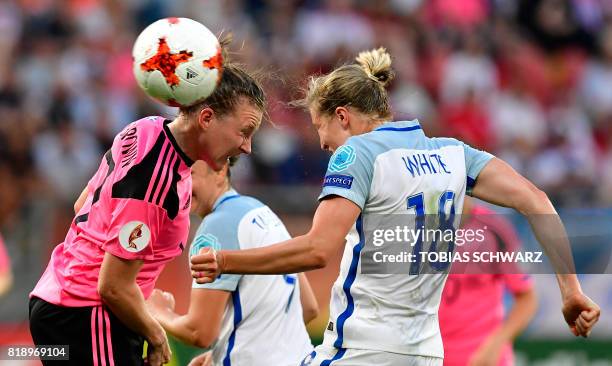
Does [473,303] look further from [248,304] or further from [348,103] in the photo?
[348,103]

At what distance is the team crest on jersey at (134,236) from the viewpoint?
4.44m

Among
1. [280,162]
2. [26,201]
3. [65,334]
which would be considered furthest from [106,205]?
[280,162]

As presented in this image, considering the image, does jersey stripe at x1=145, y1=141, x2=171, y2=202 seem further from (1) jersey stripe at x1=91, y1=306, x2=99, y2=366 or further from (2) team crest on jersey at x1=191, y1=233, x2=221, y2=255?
(2) team crest on jersey at x1=191, y1=233, x2=221, y2=255

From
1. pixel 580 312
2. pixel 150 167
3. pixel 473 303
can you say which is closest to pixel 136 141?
pixel 150 167


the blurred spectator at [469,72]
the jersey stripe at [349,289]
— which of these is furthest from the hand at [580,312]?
the blurred spectator at [469,72]

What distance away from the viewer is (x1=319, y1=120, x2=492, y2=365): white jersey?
4.49m

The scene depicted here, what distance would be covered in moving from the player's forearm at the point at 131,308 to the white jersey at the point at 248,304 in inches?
25.0

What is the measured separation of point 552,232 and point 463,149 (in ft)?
1.90

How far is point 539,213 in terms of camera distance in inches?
187

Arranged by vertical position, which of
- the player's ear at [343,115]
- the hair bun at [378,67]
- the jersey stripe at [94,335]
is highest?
the hair bun at [378,67]

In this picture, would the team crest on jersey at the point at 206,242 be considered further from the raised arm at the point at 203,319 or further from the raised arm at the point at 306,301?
the raised arm at the point at 306,301

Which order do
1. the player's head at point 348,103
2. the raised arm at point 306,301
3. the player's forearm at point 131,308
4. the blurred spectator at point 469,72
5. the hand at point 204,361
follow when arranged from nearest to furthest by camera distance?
the player's forearm at point 131,308, the player's head at point 348,103, the hand at point 204,361, the raised arm at point 306,301, the blurred spectator at point 469,72

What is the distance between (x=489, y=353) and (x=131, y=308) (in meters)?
2.67

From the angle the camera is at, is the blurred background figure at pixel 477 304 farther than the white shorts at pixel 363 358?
Yes
